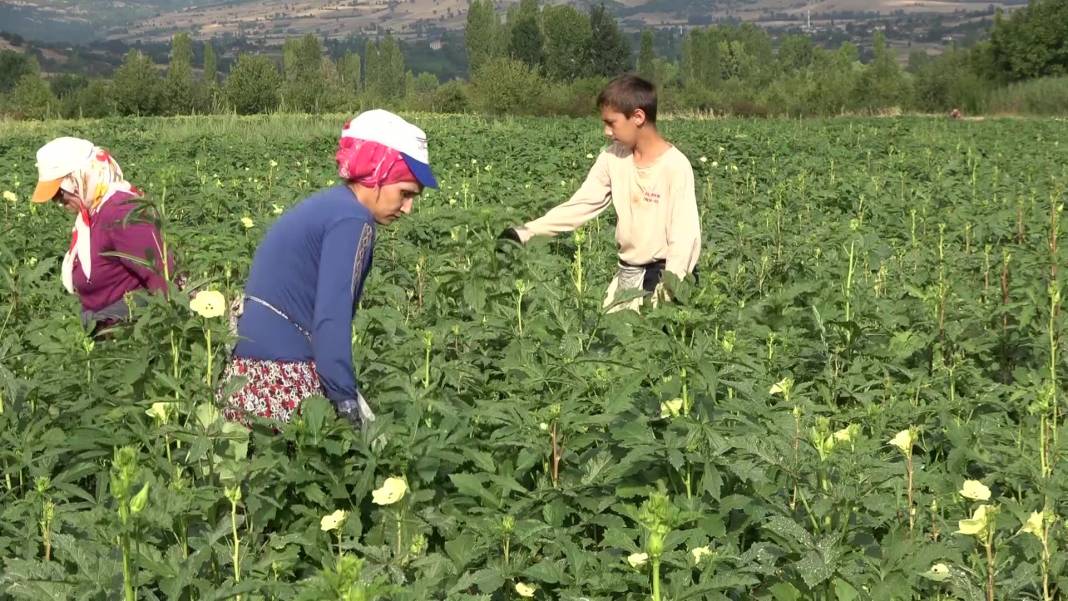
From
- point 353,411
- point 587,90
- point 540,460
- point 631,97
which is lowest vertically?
point 587,90

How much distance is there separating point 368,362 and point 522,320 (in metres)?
0.58

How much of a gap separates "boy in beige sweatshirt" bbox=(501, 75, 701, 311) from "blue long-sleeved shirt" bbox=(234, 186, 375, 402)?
1.84 m

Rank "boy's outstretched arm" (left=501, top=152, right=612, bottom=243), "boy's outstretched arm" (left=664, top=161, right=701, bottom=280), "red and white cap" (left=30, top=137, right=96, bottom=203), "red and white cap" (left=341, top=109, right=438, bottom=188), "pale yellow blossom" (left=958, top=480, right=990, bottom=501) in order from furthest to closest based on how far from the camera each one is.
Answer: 1. "boy's outstretched arm" (left=501, top=152, right=612, bottom=243)
2. "boy's outstretched arm" (left=664, top=161, right=701, bottom=280)
3. "red and white cap" (left=30, top=137, right=96, bottom=203)
4. "red and white cap" (left=341, top=109, right=438, bottom=188)
5. "pale yellow blossom" (left=958, top=480, right=990, bottom=501)

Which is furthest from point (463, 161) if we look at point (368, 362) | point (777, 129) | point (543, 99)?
point (543, 99)

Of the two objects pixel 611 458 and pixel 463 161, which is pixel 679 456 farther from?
pixel 463 161

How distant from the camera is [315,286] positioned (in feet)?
11.7

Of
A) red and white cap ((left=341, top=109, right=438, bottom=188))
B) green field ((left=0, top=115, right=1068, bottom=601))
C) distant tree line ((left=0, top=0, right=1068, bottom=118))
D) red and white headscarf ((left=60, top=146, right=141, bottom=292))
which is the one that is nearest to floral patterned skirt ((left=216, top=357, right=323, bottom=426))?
green field ((left=0, top=115, right=1068, bottom=601))

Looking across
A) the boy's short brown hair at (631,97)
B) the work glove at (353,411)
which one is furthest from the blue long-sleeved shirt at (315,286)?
the boy's short brown hair at (631,97)

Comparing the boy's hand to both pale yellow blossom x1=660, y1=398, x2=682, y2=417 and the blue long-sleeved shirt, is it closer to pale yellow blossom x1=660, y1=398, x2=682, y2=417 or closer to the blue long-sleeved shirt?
the blue long-sleeved shirt

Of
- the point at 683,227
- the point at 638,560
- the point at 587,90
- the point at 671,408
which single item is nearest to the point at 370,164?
the point at 671,408

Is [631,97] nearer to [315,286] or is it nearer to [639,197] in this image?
[639,197]

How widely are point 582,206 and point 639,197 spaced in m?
0.32

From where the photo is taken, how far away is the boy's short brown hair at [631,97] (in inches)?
206

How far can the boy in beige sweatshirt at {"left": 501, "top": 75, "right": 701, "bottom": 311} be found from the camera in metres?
5.24
